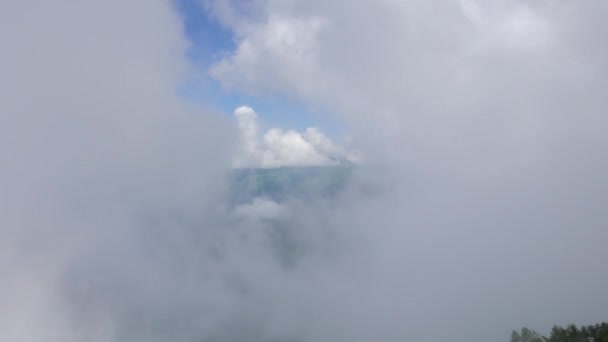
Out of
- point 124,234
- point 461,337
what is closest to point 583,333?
point 461,337

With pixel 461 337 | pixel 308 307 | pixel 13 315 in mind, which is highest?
pixel 308 307

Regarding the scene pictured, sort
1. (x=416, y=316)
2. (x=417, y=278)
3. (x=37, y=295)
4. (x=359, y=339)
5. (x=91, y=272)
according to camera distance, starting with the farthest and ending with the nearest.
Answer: (x=417, y=278) < (x=91, y=272) < (x=416, y=316) < (x=359, y=339) < (x=37, y=295)

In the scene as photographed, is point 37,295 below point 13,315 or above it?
above

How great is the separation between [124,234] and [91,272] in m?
46.6

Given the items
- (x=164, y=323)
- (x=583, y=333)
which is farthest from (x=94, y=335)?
(x=583, y=333)

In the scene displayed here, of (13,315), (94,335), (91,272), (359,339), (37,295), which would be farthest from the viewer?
(91,272)

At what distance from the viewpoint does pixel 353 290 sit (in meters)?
187

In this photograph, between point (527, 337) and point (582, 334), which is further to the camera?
point (527, 337)

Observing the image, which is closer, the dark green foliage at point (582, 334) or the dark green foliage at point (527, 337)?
the dark green foliage at point (582, 334)

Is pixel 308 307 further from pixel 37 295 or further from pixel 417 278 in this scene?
pixel 37 295

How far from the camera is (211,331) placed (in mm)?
164375

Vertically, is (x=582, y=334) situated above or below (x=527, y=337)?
below

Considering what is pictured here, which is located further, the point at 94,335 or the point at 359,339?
the point at 359,339

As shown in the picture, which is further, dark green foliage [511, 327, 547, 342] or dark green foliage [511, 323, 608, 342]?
dark green foliage [511, 327, 547, 342]
